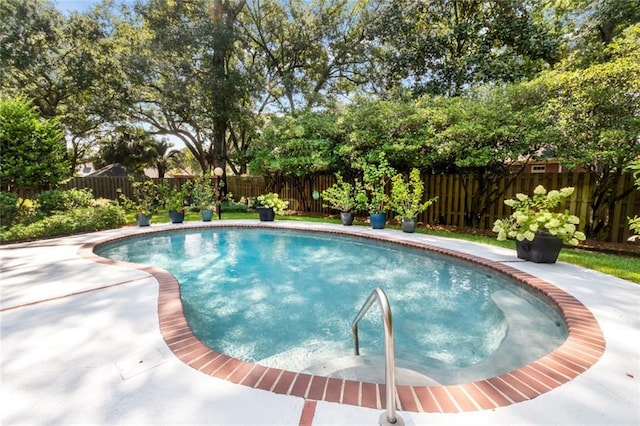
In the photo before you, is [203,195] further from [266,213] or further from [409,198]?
[409,198]

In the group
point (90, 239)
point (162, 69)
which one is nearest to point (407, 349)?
point (90, 239)

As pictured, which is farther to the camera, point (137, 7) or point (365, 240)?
point (137, 7)

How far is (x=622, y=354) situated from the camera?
2312mm

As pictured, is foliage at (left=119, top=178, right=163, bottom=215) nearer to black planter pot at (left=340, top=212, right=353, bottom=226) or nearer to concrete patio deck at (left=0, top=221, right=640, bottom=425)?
concrete patio deck at (left=0, top=221, right=640, bottom=425)

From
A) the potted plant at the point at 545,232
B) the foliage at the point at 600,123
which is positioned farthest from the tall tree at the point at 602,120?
the potted plant at the point at 545,232

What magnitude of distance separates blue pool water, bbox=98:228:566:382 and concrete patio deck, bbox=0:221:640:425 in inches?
24.2

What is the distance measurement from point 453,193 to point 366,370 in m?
7.84

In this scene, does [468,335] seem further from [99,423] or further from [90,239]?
[90,239]

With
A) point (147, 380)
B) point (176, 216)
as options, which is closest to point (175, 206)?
point (176, 216)

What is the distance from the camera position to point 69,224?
7.98m

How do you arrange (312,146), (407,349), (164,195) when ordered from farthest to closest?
(312,146)
(164,195)
(407,349)

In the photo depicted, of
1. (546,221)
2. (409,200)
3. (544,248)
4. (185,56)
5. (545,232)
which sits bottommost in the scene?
(544,248)

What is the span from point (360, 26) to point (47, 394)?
54.1 feet

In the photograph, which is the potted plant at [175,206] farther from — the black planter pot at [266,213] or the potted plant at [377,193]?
the potted plant at [377,193]
